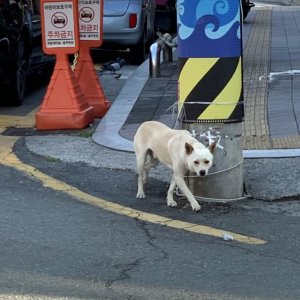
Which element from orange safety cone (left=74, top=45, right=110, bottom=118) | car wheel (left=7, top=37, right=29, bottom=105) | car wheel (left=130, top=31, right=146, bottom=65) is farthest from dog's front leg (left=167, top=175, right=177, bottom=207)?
car wheel (left=130, top=31, right=146, bottom=65)

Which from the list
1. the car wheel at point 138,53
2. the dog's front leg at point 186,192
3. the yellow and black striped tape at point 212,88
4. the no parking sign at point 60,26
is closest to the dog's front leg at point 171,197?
the dog's front leg at point 186,192

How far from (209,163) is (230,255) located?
98cm

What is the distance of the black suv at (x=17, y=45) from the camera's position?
10016 millimetres

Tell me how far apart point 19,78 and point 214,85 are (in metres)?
5.21

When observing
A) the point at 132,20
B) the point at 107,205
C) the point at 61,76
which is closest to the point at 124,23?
the point at 132,20

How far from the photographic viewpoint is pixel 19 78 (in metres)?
10.5

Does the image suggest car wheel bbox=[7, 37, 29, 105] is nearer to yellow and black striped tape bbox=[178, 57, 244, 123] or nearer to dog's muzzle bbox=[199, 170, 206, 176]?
yellow and black striped tape bbox=[178, 57, 244, 123]

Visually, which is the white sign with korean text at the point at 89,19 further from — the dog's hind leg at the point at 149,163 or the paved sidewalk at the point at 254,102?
the dog's hind leg at the point at 149,163

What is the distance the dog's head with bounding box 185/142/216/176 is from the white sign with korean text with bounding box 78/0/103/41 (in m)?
4.75

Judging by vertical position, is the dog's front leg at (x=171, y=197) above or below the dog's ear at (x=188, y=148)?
below

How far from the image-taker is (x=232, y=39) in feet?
19.2

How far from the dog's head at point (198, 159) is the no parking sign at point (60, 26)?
388 cm

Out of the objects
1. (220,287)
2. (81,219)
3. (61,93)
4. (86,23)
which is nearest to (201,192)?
(81,219)

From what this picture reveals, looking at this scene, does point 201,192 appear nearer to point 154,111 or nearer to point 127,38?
point 154,111
